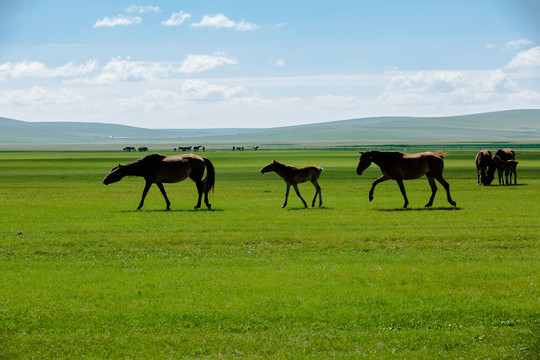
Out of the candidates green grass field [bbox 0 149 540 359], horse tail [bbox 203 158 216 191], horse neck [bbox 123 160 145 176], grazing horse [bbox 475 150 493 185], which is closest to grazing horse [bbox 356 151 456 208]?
green grass field [bbox 0 149 540 359]

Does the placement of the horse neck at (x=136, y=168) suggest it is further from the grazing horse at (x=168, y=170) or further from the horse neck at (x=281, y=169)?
the horse neck at (x=281, y=169)

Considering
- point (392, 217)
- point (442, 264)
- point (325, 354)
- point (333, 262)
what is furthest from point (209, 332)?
point (392, 217)

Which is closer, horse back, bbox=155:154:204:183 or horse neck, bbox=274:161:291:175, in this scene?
→ horse neck, bbox=274:161:291:175

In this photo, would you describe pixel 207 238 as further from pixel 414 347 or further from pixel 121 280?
pixel 414 347

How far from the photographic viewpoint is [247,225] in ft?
71.5

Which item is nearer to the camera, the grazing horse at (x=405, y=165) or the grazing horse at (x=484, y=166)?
the grazing horse at (x=405, y=165)

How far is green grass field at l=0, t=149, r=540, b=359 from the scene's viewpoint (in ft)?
32.0

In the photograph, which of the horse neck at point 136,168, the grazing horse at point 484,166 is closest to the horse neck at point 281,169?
the horse neck at point 136,168

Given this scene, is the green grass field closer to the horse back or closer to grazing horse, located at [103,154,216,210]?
grazing horse, located at [103,154,216,210]

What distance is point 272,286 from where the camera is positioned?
42.0 ft

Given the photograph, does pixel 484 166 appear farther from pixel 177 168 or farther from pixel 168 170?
pixel 168 170

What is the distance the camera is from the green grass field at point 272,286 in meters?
9.77

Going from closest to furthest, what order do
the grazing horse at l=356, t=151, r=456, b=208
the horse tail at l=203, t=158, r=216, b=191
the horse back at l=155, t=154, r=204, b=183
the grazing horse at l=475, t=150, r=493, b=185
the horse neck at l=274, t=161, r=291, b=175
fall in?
the grazing horse at l=356, t=151, r=456, b=208 → the horse tail at l=203, t=158, r=216, b=191 → the horse neck at l=274, t=161, r=291, b=175 → the horse back at l=155, t=154, r=204, b=183 → the grazing horse at l=475, t=150, r=493, b=185

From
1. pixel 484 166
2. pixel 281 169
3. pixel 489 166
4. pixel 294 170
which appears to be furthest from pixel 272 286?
pixel 489 166
